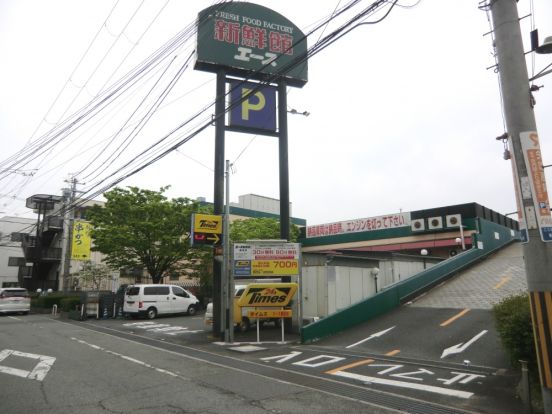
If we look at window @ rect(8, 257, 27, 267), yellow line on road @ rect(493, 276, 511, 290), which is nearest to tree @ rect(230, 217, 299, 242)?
yellow line on road @ rect(493, 276, 511, 290)

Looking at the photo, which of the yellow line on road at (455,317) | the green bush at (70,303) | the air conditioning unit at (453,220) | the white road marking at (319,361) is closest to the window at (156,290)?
the green bush at (70,303)

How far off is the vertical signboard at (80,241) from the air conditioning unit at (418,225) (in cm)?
2472

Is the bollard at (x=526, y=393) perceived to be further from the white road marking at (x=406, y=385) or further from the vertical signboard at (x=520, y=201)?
the vertical signboard at (x=520, y=201)

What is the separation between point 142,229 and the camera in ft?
83.5

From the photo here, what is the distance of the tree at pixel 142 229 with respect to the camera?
25.1m

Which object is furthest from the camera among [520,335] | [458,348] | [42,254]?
[42,254]

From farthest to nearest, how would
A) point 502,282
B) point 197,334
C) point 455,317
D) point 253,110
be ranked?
point 502,282 → point 253,110 → point 197,334 → point 455,317

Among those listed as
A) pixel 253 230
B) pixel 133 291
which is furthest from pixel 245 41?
pixel 253 230

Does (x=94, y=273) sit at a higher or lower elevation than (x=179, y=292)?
higher

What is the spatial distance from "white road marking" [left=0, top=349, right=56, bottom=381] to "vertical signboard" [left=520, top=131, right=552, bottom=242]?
906 cm

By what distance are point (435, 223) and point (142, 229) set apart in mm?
22107

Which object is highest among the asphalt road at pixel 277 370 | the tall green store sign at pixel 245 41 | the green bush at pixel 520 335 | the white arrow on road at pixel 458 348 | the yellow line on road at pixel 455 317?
the tall green store sign at pixel 245 41

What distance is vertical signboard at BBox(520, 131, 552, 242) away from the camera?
5.62m

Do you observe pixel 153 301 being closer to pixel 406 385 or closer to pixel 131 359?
pixel 131 359
